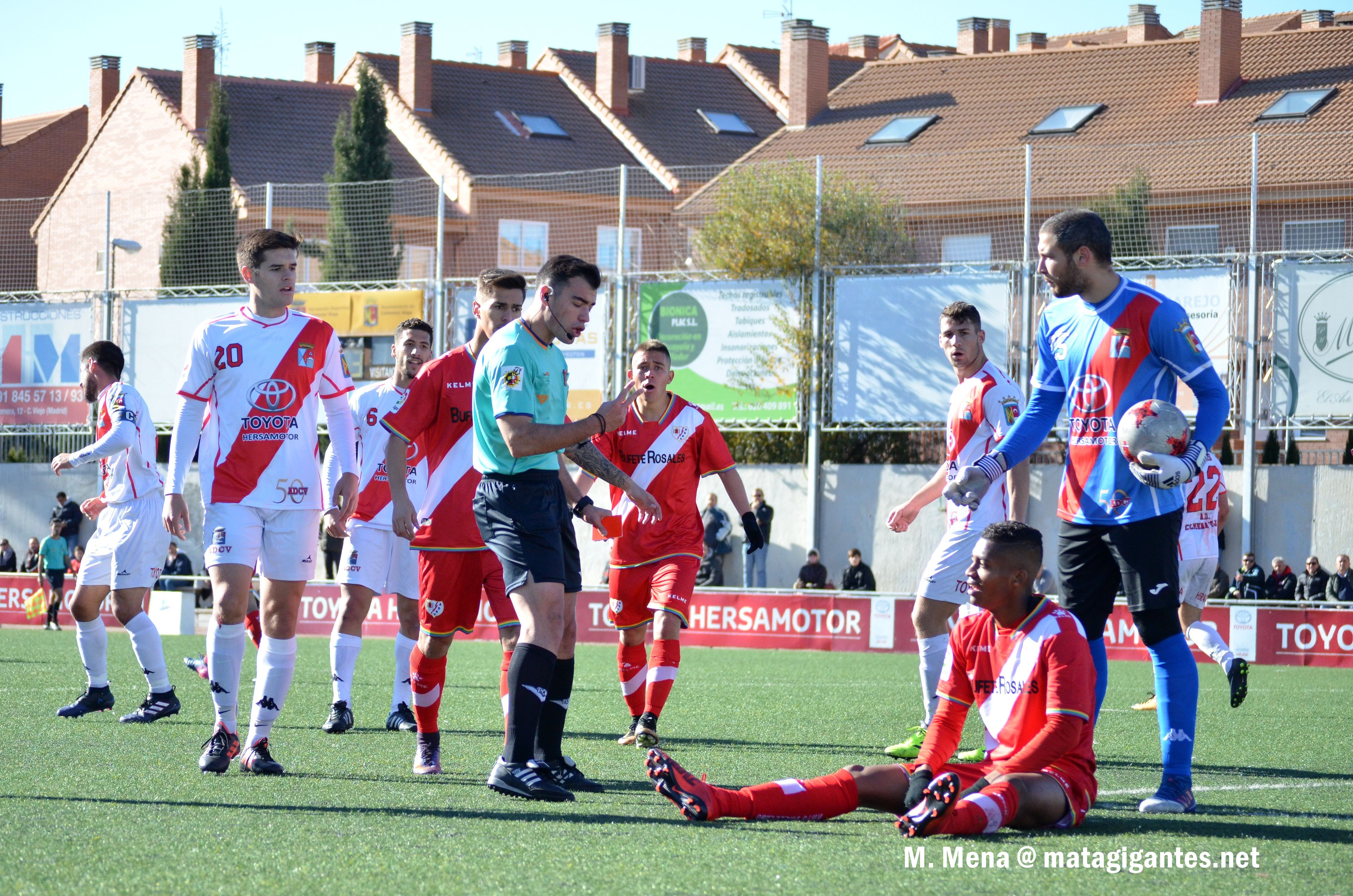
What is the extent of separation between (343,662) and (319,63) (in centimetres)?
4467

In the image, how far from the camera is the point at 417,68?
4316 centimetres

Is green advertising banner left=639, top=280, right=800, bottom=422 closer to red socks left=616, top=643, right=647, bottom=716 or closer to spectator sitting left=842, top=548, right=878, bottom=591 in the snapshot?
spectator sitting left=842, top=548, right=878, bottom=591

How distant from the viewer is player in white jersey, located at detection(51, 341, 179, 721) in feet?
30.2

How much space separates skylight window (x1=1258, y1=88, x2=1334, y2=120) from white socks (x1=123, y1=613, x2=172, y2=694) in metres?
28.4

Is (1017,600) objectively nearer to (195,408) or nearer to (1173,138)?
(195,408)

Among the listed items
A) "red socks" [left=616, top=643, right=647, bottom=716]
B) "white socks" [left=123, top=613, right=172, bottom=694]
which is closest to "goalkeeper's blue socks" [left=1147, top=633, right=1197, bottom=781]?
"red socks" [left=616, top=643, right=647, bottom=716]

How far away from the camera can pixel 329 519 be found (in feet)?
27.0

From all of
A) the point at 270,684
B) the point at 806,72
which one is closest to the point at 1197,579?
the point at 270,684

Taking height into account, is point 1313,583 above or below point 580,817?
below

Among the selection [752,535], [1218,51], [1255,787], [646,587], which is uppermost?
[1218,51]

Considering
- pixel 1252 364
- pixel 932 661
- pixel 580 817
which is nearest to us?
pixel 580 817

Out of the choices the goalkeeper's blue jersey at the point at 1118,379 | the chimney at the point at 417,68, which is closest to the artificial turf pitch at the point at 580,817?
the goalkeeper's blue jersey at the point at 1118,379

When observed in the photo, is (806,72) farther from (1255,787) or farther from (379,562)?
(1255,787)

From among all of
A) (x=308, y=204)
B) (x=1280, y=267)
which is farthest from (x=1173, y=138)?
(x=308, y=204)
